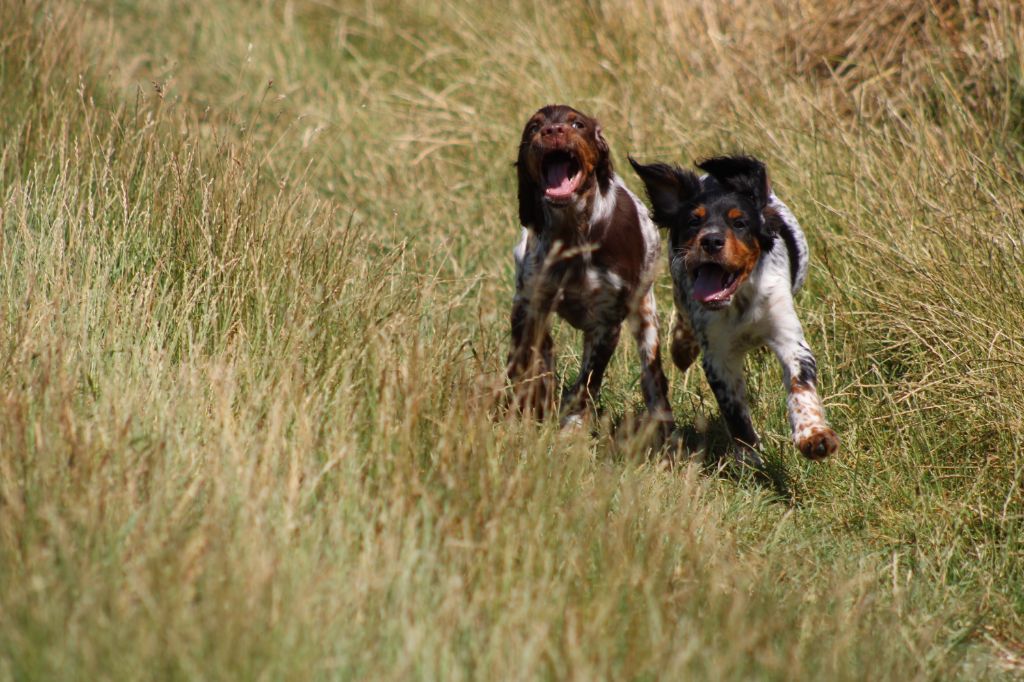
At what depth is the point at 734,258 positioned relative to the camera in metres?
4.48

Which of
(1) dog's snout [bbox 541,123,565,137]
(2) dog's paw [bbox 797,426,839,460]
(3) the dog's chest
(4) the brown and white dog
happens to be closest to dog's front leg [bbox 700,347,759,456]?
(4) the brown and white dog

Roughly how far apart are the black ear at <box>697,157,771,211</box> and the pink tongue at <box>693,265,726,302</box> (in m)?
0.36

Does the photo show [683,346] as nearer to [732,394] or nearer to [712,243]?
[732,394]

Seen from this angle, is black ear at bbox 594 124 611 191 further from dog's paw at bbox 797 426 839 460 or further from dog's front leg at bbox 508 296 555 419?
dog's paw at bbox 797 426 839 460

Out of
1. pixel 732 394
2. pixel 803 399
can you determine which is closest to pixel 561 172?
pixel 732 394

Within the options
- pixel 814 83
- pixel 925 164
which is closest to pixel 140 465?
pixel 925 164

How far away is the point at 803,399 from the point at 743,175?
0.93 metres

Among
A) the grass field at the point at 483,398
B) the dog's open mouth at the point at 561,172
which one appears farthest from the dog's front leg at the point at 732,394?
the dog's open mouth at the point at 561,172

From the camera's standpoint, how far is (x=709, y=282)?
15.1 feet

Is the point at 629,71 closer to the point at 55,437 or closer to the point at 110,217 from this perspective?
the point at 110,217

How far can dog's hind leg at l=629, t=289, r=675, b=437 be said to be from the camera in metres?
5.24

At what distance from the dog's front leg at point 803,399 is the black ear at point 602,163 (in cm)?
106

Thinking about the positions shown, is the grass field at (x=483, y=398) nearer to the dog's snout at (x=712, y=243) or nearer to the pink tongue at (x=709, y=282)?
the pink tongue at (x=709, y=282)

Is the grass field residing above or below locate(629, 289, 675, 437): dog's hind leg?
above
